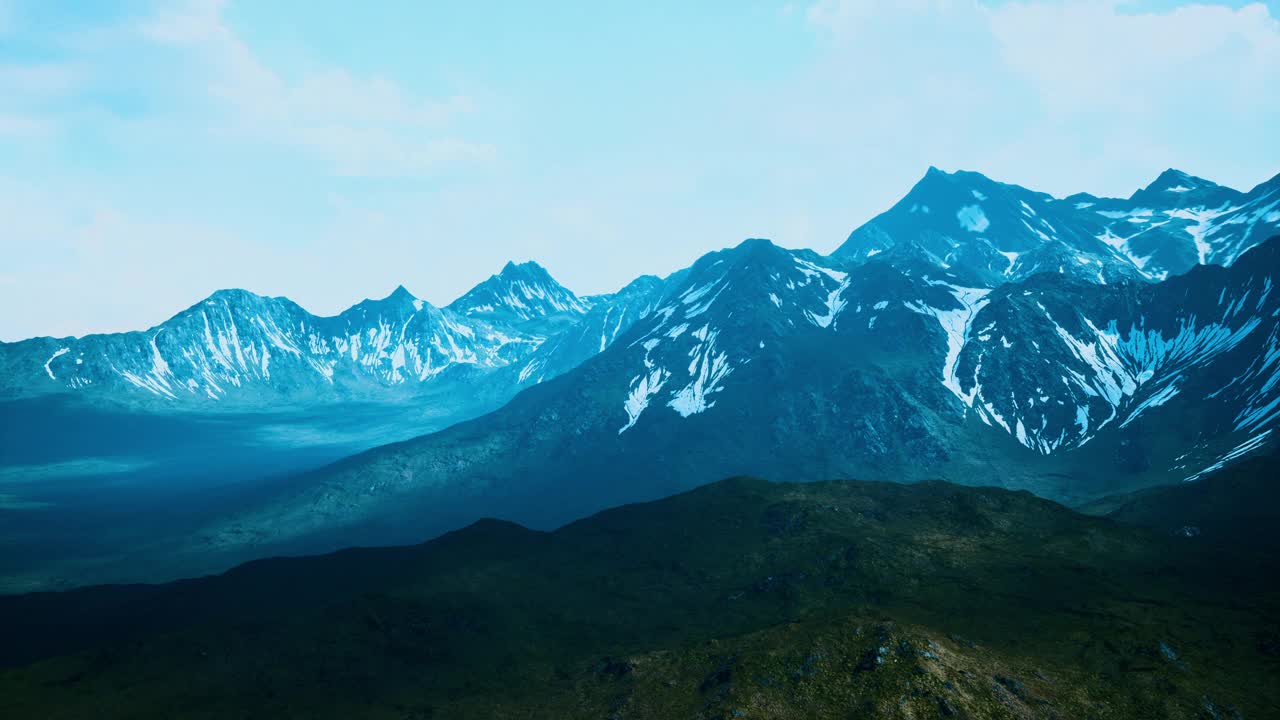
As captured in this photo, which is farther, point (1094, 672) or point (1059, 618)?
point (1059, 618)

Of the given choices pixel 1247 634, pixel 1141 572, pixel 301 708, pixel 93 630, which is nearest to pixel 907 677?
pixel 1247 634

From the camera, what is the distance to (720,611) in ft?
525

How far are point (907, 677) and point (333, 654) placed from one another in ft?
320

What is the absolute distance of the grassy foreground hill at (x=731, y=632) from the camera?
11694 centimetres

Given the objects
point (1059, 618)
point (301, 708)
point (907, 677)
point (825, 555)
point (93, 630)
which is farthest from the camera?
point (93, 630)

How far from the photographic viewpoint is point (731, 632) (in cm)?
14650

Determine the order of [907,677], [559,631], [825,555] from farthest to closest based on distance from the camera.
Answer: [825,555] → [559,631] → [907,677]

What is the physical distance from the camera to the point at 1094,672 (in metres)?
119

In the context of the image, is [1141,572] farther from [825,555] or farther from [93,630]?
[93,630]

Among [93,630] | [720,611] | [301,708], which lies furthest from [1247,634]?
[93,630]

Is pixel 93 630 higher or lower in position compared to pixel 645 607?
higher

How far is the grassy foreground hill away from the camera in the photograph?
117 m

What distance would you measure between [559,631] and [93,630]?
381ft

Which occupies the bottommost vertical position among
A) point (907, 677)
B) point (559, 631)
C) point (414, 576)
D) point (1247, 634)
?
point (1247, 634)
